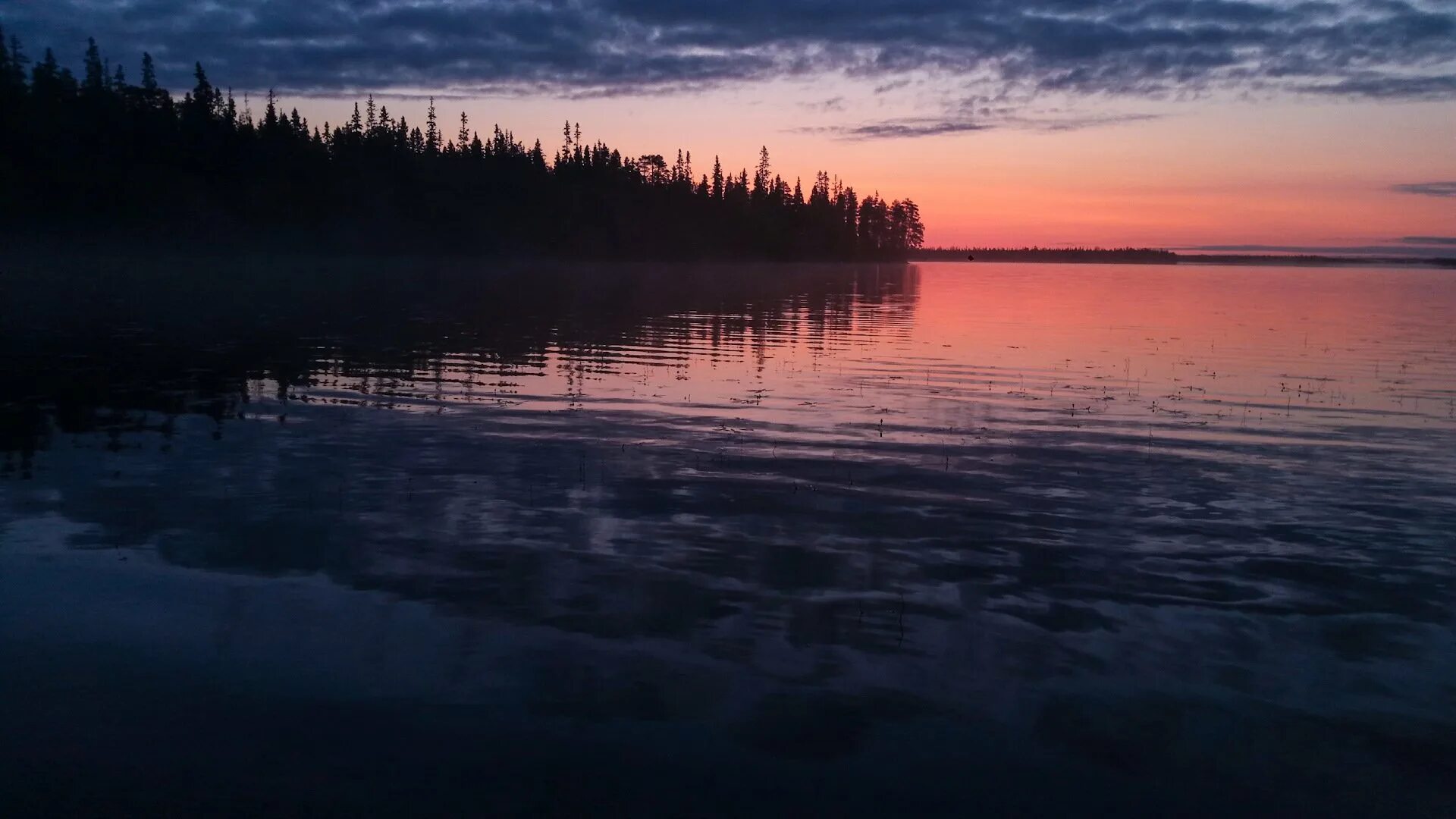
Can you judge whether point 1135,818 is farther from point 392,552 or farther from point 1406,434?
point 1406,434

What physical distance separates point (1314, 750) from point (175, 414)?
2122cm

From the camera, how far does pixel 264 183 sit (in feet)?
473

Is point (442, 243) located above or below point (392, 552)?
above

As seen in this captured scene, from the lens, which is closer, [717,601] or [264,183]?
[717,601]

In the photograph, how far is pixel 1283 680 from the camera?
9.19 m

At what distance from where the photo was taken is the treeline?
123 meters

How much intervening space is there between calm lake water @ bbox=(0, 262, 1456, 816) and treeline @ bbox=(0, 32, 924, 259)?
117m

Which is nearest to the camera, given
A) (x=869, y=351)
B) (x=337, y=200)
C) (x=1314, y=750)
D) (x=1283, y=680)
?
(x=1314, y=750)

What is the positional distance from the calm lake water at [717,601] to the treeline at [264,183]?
384 ft

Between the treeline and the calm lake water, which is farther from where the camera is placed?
the treeline

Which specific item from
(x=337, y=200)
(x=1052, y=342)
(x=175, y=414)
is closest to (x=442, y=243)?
(x=337, y=200)

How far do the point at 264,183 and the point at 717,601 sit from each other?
15377 centimetres

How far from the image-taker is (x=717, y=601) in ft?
35.7

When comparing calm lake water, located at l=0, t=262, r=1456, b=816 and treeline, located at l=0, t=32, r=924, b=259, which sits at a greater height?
treeline, located at l=0, t=32, r=924, b=259
